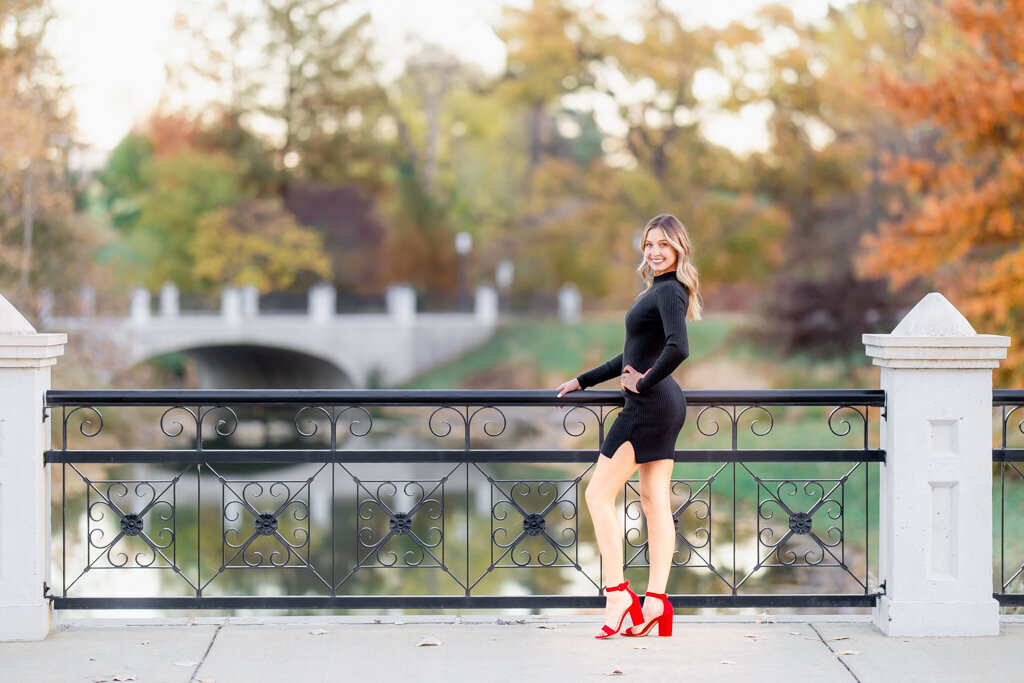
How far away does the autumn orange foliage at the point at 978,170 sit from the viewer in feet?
42.9

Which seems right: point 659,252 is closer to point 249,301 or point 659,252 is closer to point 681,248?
point 681,248

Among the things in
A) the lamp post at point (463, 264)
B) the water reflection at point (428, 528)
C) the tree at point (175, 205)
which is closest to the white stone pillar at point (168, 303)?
→ the tree at point (175, 205)

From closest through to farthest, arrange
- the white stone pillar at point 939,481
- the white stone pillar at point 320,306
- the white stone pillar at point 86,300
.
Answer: the white stone pillar at point 939,481
the white stone pillar at point 86,300
the white stone pillar at point 320,306

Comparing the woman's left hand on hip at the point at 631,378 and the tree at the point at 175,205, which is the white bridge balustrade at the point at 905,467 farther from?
the tree at the point at 175,205

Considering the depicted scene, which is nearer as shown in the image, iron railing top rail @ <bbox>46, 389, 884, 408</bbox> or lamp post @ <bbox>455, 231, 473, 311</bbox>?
iron railing top rail @ <bbox>46, 389, 884, 408</bbox>

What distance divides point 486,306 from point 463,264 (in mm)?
3653

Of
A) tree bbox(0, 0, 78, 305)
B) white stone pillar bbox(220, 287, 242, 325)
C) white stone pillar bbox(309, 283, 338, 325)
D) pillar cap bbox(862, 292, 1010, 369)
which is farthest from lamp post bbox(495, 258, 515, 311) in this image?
pillar cap bbox(862, 292, 1010, 369)

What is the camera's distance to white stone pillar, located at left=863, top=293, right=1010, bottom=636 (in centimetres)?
521

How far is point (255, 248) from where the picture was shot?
126ft

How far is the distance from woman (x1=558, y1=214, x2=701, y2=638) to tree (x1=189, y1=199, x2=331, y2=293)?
34590 millimetres

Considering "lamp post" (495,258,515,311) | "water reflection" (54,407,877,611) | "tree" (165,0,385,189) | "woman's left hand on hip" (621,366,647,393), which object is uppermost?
"tree" (165,0,385,189)

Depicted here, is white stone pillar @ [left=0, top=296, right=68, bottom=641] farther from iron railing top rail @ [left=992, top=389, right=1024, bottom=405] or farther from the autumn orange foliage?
the autumn orange foliage

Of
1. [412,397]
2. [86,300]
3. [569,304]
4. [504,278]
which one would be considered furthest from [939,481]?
[504,278]

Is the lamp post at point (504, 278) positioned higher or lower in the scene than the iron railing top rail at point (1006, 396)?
higher
